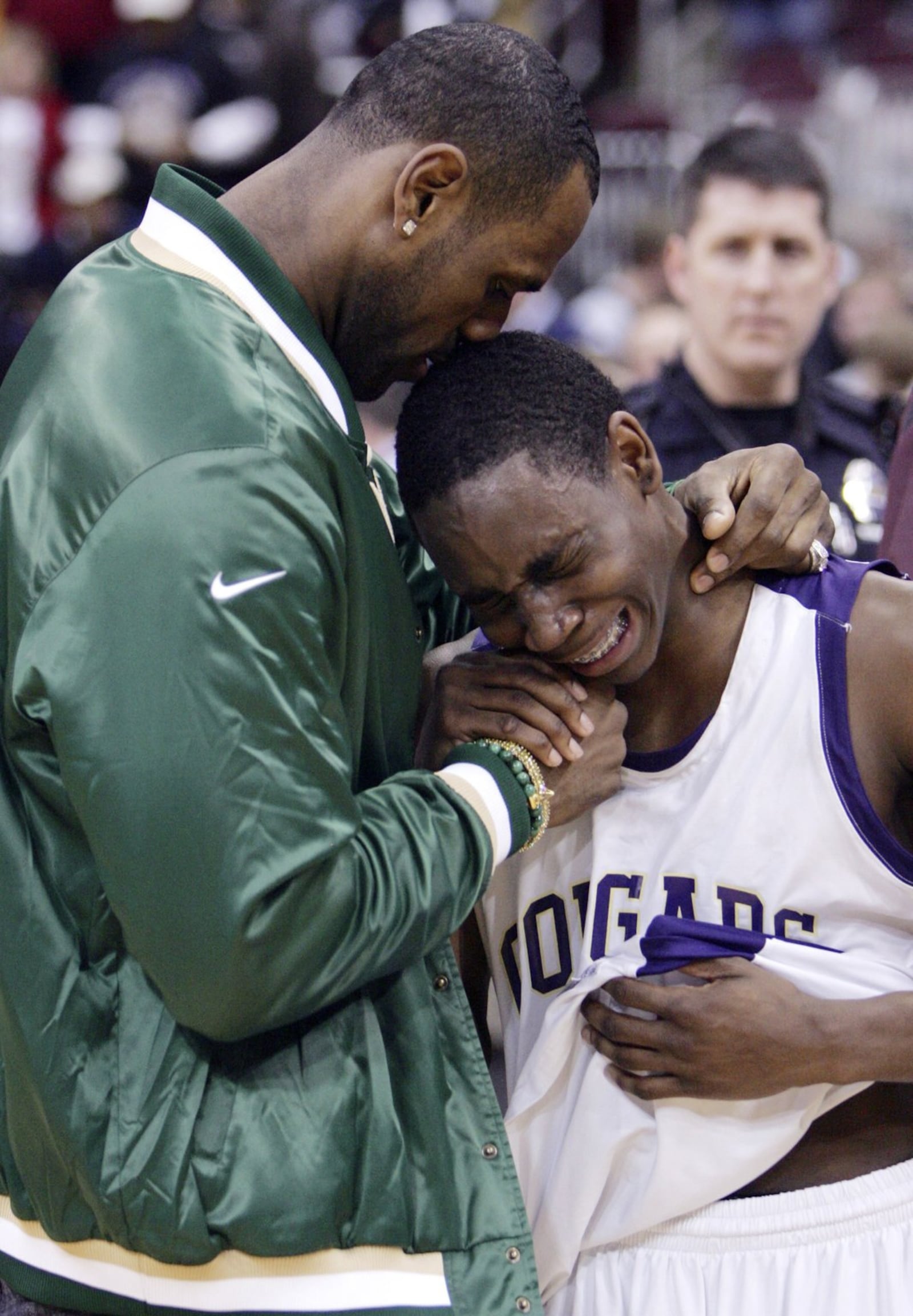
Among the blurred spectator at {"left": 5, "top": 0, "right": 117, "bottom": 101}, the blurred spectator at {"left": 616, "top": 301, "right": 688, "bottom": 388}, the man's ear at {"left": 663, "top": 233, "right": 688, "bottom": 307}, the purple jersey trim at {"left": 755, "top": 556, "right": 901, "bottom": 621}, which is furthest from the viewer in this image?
the blurred spectator at {"left": 5, "top": 0, "right": 117, "bottom": 101}

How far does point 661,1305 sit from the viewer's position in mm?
1734

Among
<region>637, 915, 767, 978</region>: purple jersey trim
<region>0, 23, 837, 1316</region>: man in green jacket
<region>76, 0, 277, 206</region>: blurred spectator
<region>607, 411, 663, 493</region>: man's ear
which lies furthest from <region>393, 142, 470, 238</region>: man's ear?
<region>76, 0, 277, 206</region>: blurred spectator

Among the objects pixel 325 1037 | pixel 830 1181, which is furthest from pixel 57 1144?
pixel 830 1181

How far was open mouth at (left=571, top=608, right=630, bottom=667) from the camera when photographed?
1814 mm

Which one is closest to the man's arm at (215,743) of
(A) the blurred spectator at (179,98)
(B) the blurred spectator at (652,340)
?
(B) the blurred spectator at (652,340)

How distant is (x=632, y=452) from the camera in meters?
1.90

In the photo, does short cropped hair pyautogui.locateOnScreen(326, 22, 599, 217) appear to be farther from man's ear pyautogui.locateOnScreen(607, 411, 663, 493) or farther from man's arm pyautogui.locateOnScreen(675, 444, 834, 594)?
man's arm pyautogui.locateOnScreen(675, 444, 834, 594)

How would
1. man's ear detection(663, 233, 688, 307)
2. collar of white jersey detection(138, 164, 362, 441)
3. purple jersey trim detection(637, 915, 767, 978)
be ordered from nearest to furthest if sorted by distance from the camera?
collar of white jersey detection(138, 164, 362, 441) → purple jersey trim detection(637, 915, 767, 978) → man's ear detection(663, 233, 688, 307)

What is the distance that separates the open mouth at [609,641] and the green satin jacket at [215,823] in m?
0.23

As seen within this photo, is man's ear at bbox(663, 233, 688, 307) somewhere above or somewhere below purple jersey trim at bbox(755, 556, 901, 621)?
below

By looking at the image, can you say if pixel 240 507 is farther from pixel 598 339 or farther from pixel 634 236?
pixel 634 236

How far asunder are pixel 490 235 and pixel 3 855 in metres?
0.81

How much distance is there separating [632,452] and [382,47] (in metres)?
5.86

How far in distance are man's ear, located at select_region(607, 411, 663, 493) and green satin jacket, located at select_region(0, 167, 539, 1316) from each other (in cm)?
33
